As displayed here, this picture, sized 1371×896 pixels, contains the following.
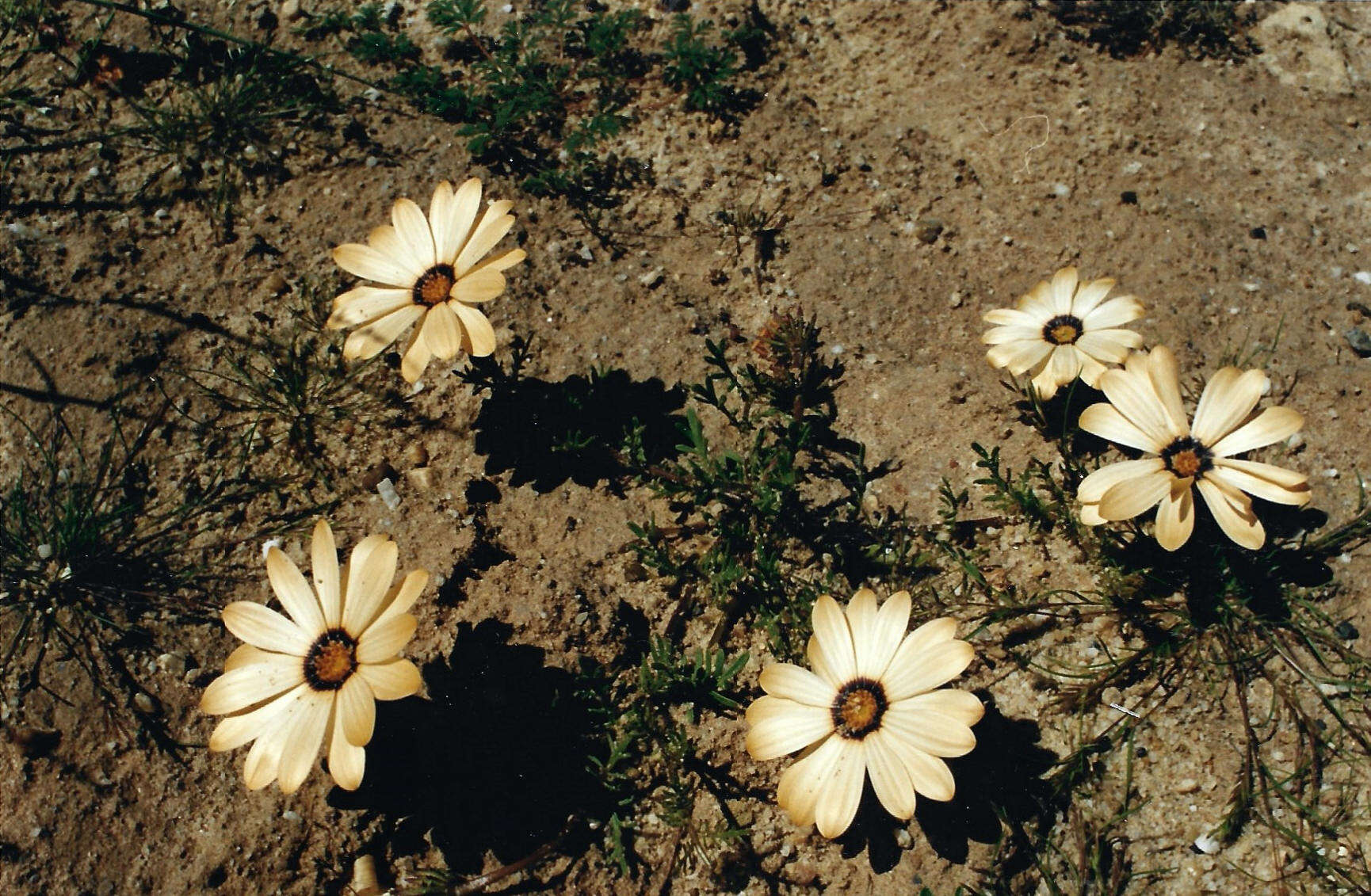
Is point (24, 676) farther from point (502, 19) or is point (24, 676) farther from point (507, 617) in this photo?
point (502, 19)

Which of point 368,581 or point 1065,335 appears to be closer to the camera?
point 368,581

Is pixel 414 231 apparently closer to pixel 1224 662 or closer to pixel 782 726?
pixel 782 726

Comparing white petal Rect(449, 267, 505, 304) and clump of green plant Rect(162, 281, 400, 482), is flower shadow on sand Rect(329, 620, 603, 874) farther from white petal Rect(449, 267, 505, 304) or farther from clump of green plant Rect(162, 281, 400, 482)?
white petal Rect(449, 267, 505, 304)

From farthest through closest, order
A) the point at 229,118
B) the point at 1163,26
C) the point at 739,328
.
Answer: the point at 1163,26 → the point at 229,118 → the point at 739,328

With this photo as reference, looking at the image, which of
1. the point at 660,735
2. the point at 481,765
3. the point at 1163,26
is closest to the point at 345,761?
the point at 481,765

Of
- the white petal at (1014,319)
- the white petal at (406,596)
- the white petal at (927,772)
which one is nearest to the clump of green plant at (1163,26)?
the white petal at (1014,319)

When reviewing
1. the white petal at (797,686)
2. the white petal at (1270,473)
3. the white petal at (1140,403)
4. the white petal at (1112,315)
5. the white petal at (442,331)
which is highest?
the white petal at (1112,315)

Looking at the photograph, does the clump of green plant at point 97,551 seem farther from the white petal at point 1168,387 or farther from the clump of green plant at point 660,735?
the white petal at point 1168,387
